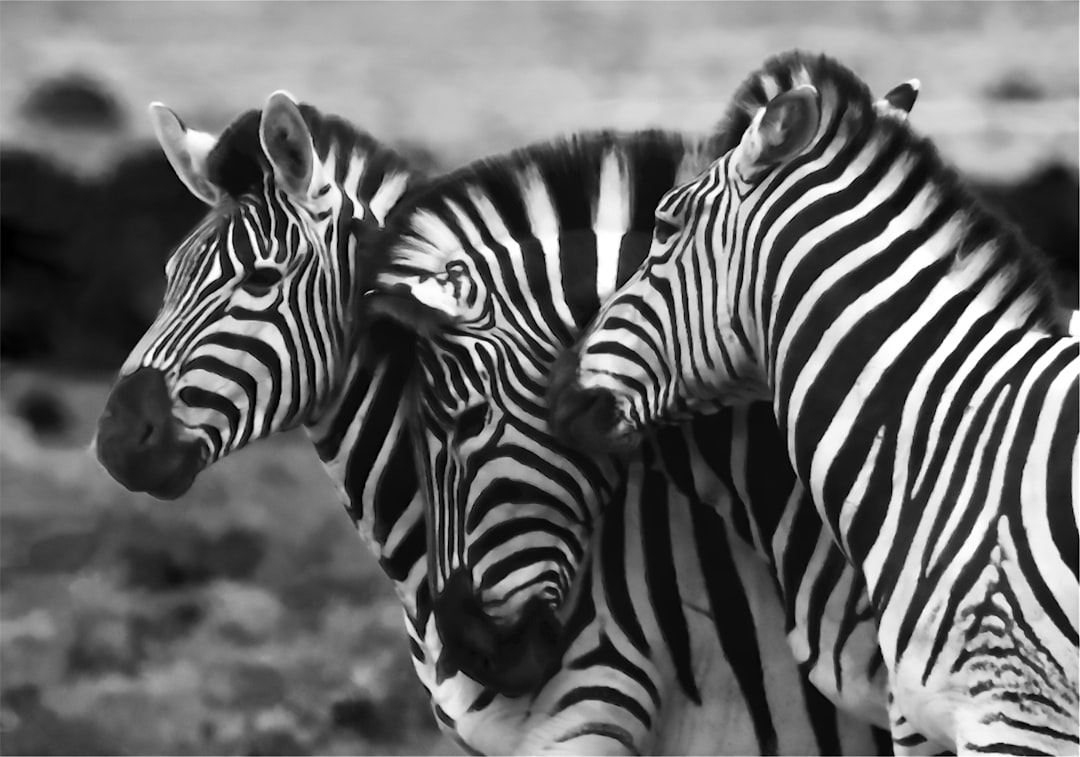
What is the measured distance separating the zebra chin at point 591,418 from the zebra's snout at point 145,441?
606 mm

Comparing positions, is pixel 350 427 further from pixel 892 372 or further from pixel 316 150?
pixel 892 372

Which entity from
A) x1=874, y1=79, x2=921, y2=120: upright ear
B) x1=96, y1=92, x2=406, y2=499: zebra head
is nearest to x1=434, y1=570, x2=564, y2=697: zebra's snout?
x1=96, y1=92, x2=406, y2=499: zebra head

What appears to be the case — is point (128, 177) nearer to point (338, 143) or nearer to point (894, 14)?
point (338, 143)

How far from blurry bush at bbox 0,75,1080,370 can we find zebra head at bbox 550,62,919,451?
9.36ft

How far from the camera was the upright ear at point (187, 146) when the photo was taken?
215 centimetres

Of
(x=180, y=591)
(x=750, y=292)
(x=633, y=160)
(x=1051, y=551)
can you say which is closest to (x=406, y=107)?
(x=180, y=591)

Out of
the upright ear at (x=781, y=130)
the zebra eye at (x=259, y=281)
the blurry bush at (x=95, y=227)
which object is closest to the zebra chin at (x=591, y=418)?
the upright ear at (x=781, y=130)

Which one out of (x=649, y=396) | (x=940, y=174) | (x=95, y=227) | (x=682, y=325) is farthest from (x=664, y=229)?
(x=95, y=227)

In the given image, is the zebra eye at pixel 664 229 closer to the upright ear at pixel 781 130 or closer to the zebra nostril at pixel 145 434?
the upright ear at pixel 781 130

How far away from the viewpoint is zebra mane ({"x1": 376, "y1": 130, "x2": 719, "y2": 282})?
2143 mm

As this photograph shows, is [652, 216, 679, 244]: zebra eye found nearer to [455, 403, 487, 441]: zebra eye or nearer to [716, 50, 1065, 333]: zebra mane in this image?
[716, 50, 1065, 333]: zebra mane

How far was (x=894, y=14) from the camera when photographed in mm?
4633

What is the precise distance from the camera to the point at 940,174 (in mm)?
1761

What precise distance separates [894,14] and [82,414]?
11.5 ft
